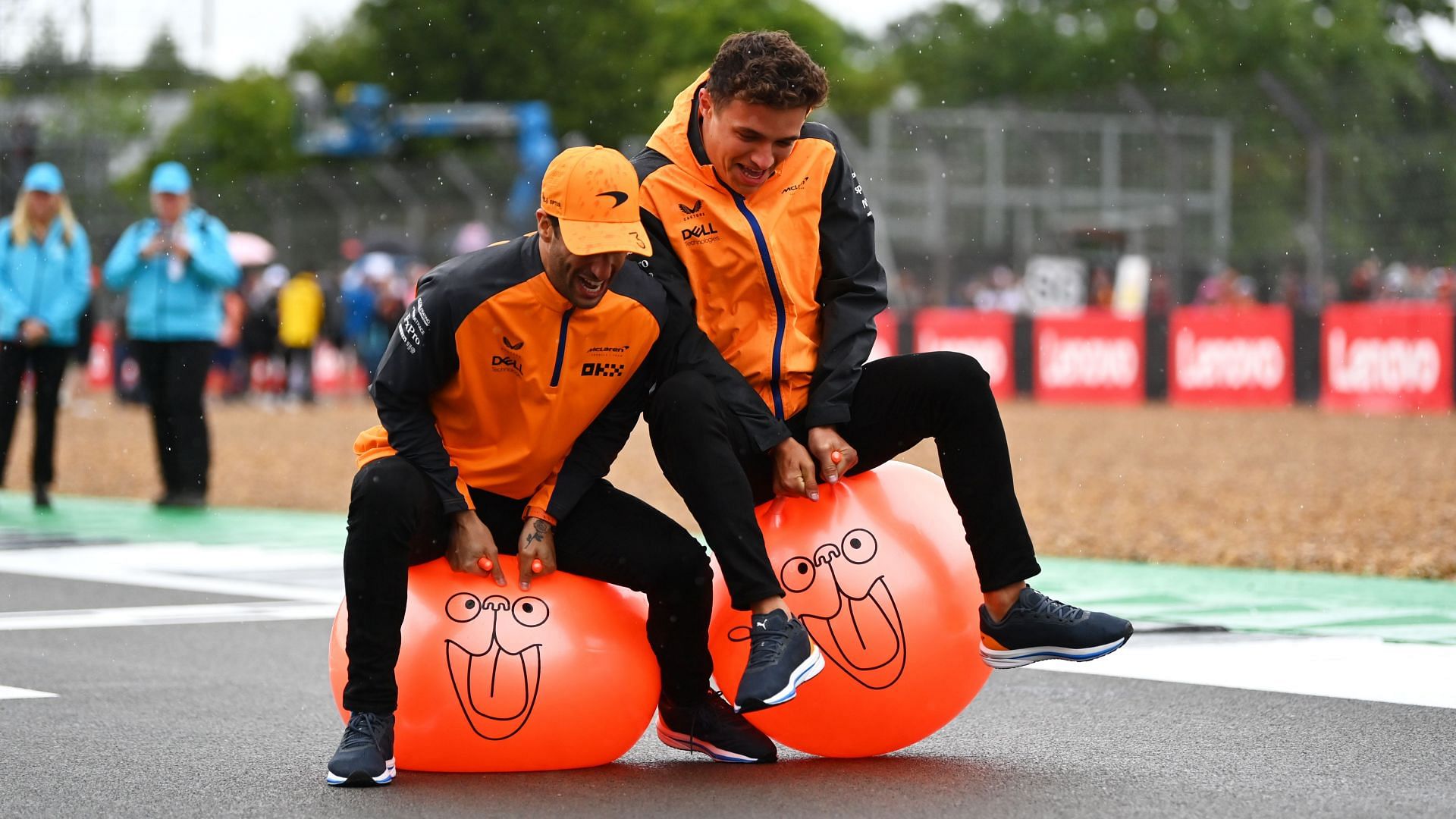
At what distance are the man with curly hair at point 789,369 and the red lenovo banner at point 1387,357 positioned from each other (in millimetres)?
17942

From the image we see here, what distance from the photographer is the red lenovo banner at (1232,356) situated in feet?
78.2

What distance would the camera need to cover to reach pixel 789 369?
5102 millimetres

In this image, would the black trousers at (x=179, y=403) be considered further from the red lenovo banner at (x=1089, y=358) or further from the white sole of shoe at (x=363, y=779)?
the red lenovo banner at (x=1089, y=358)

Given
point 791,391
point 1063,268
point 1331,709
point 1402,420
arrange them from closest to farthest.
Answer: point 791,391, point 1331,709, point 1402,420, point 1063,268

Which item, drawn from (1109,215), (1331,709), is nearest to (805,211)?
(1331,709)

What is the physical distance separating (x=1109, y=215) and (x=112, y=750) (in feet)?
87.8

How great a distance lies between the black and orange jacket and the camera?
5047 millimetres

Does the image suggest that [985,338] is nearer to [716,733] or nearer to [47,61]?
[47,61]

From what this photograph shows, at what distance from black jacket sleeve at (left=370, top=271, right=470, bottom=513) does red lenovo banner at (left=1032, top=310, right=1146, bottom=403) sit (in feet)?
72.5

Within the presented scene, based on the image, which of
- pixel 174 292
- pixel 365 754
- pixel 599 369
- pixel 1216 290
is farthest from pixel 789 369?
pixel 1216 290

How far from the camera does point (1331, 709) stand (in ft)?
18.6

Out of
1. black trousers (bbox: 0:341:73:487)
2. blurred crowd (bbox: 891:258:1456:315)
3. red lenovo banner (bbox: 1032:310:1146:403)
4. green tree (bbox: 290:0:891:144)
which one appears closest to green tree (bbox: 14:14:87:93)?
black trousers (bbox: 0:341:73:487)

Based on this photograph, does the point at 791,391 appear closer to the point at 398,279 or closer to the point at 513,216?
the point at 398,279

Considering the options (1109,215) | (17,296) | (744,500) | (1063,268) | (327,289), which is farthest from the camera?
(327,289)
